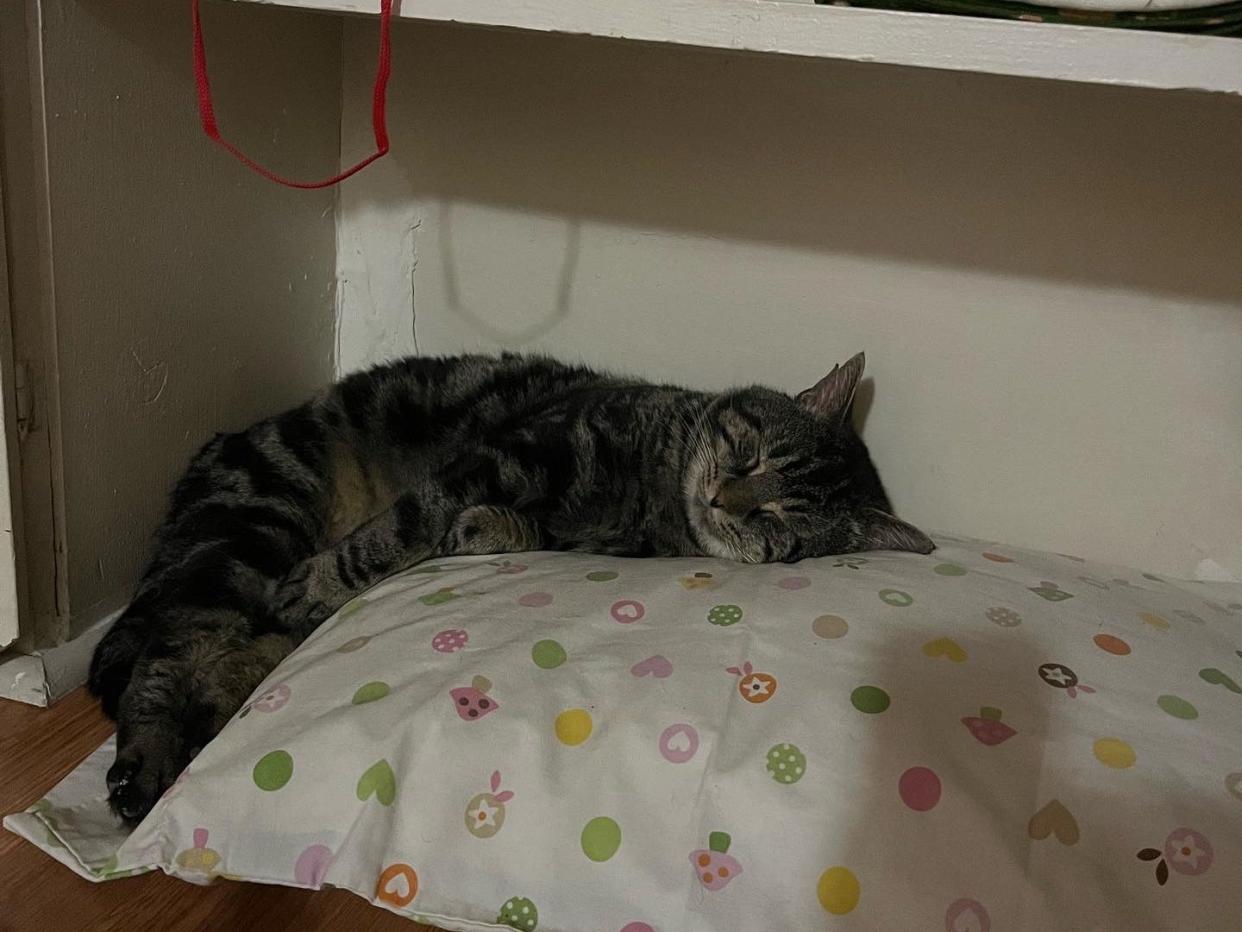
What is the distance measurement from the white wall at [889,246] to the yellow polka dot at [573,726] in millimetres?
782

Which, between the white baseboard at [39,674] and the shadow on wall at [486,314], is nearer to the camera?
the white baseboard at [39,674]

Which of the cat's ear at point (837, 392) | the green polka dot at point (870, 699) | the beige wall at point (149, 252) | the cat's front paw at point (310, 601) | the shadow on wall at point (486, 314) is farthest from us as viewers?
the shadow on wall at point (486, 314)

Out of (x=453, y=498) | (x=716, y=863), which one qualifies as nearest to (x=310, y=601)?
(x=453, y=498)

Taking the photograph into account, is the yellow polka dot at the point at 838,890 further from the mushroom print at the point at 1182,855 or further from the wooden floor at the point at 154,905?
the wooden floor at the point at 154,905

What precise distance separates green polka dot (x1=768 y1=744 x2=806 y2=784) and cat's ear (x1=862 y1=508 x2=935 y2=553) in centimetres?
51

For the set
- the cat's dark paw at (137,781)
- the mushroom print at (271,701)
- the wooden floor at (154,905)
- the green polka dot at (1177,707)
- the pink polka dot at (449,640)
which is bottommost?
the wooden floor at (154,905)

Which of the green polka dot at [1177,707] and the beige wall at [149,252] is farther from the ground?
the beige wall at [149,252]

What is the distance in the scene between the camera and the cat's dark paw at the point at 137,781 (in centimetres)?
107

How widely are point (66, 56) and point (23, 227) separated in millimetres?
203

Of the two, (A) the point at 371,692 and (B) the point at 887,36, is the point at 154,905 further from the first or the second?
(B) the point at 887,36

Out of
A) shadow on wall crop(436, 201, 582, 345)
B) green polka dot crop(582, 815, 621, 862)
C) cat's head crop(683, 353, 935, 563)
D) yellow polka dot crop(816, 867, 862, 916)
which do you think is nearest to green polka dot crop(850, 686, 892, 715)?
yellow polka dot crop(816, 867, 862, 916)

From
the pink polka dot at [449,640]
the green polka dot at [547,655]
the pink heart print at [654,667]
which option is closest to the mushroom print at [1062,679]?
the pink heart print at [654,667]

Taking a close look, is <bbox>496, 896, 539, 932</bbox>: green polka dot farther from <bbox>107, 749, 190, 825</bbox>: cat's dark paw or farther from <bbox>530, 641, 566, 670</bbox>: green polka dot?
<bbox>107, 749, 190, 825</bbox>: cat's dark paw

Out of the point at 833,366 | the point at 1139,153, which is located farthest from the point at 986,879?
the point at 1139,153
